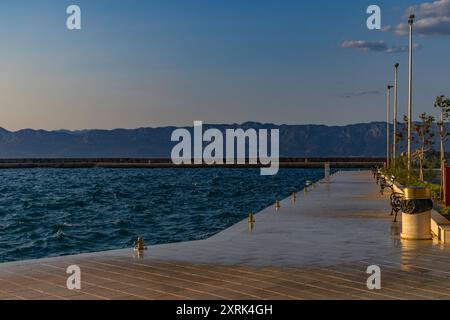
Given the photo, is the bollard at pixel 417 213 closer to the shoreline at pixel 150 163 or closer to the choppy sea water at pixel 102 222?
the choppy sea water at pixel 102 222

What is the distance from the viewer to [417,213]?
17.3m

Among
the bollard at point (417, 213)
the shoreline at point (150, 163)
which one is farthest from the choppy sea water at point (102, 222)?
the shoreline at point (150, 163)

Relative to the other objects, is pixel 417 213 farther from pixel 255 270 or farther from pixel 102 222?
pixel 102 222

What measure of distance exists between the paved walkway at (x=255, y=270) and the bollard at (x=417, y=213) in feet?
1.66

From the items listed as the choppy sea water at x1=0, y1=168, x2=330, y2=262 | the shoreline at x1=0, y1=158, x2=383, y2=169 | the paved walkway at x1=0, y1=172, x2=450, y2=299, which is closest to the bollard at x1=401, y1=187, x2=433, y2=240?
the paved walkway at x1=0, y1=172, x2=450, y2=299

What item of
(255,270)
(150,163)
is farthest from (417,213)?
(150,163)

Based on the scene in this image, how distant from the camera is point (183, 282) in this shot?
11.5 meters

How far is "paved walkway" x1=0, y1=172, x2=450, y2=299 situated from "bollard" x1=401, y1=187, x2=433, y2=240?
1.66 feet

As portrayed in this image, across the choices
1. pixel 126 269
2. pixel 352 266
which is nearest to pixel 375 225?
pixel 352 266

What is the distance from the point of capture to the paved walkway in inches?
421

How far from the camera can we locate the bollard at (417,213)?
677 inches
